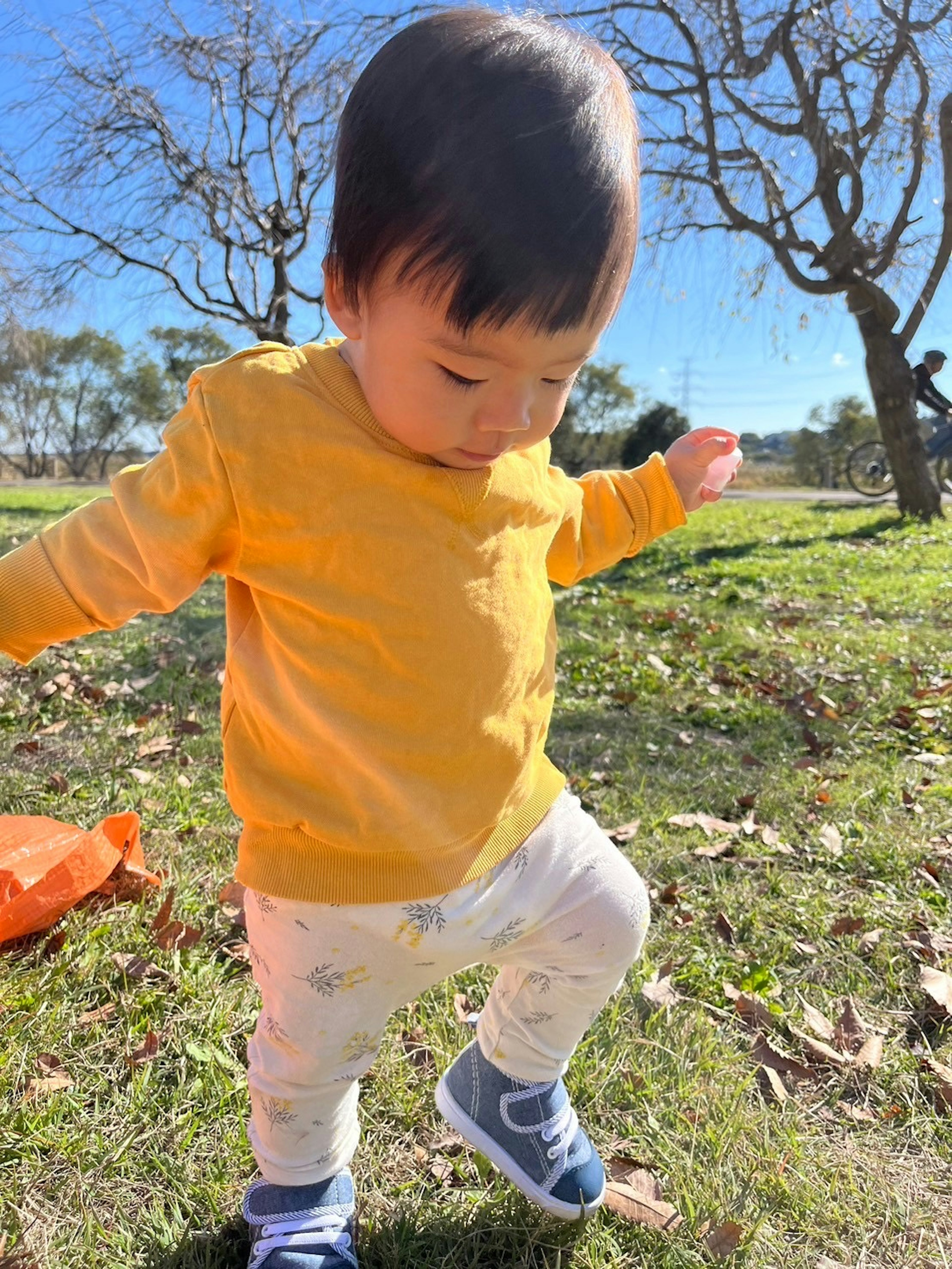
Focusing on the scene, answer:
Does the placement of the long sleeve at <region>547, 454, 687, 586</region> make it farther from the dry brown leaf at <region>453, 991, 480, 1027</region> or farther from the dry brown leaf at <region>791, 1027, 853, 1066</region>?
the dry brown leaf at <region>791, 1027, 853, 1066</region>

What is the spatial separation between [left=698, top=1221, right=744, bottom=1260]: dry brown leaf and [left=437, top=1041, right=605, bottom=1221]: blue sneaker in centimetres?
19

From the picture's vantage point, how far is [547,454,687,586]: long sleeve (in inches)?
72.4

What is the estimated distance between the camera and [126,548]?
4.46 feet

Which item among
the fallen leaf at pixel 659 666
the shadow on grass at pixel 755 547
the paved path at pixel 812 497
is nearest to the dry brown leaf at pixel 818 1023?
the fallen leaf at pixel 659 666

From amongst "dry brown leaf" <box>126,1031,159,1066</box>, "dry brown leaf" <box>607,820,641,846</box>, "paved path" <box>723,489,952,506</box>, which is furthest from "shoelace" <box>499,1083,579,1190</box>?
"paved path" <box>723,489,952,506</box>

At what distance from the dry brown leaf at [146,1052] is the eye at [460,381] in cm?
157

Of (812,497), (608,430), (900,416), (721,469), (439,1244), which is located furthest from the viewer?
(608,430)

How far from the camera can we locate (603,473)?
196 centimetres

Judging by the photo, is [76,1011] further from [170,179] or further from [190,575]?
[170,179]

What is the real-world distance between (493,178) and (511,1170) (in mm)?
1604

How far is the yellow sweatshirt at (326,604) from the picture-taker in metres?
1.34

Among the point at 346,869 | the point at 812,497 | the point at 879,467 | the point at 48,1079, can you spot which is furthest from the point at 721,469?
the point at 812,497

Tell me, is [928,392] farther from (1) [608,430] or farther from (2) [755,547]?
(1) [608,430]

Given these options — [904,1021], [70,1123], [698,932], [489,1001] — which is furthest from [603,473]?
[70,1123]
